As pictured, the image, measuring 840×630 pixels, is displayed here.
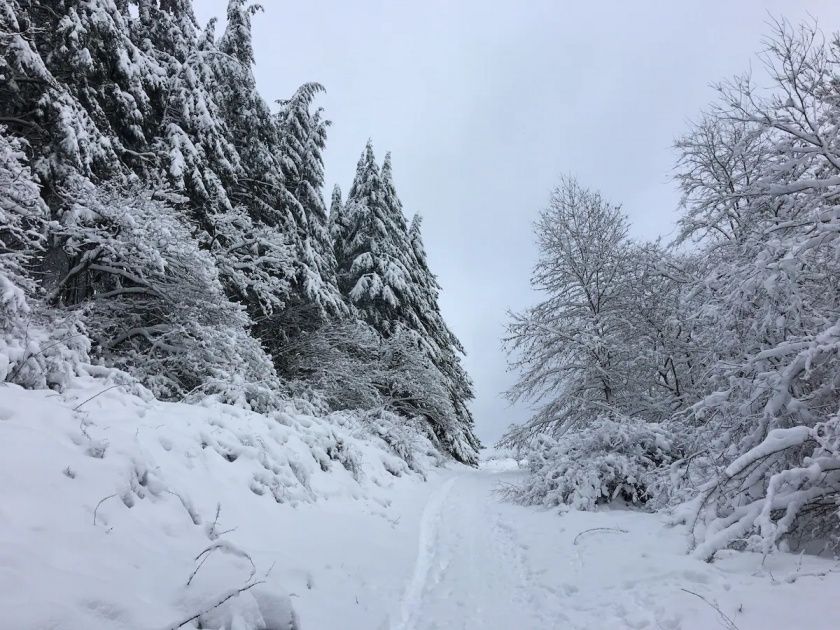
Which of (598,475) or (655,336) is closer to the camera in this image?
(598,475)

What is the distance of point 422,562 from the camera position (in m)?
6.07

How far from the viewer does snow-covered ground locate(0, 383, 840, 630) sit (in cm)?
273

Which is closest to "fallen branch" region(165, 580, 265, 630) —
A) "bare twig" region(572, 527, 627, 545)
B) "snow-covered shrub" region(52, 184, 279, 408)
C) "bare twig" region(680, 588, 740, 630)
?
"bare twig" region(680, 588, 740, 630)

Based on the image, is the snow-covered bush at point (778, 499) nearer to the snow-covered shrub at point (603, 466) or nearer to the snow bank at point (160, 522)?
the snow-covered shrub at point (603, 466)

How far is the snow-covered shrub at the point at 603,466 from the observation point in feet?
27.1

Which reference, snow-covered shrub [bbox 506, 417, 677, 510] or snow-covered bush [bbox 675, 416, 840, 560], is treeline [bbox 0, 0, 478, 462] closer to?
snow-covered shrub [bbox 506, 417, 677, 510]

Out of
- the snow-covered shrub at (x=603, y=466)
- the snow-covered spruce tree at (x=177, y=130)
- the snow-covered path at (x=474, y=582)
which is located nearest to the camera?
the snow-covered path at (x=474, y=582)

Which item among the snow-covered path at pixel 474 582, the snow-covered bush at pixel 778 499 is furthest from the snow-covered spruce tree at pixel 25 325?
the snow-covered bush at pixel 778 499

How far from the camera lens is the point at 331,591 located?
4.34 m

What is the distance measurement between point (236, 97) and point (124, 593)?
48.4 feet

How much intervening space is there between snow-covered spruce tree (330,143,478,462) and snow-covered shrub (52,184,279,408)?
1002 cm

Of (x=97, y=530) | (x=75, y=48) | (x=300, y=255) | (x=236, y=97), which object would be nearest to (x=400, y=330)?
(x=300, y=255)

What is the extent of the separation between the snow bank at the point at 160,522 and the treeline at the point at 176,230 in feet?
3.33

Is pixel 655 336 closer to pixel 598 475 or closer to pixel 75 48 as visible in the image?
pixel 598 475
